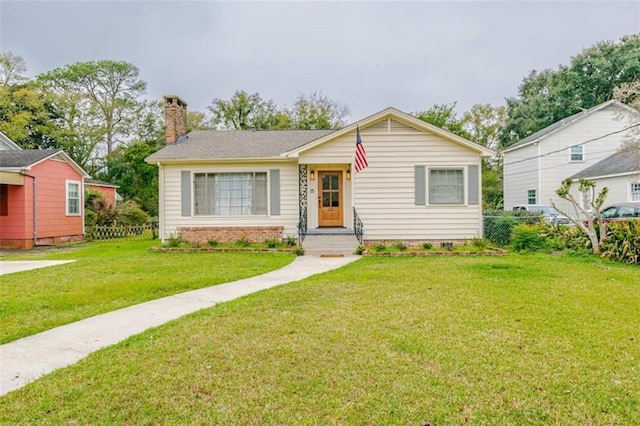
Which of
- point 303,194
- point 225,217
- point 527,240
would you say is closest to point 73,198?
point 225,217

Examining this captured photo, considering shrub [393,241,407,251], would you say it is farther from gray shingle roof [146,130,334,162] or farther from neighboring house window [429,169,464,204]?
gray shingle roof [146,130,334,162]

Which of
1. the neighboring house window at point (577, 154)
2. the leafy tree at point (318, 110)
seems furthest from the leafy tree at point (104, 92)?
the neighboring house window at point (577, 154)

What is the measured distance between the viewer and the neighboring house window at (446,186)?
490 inches

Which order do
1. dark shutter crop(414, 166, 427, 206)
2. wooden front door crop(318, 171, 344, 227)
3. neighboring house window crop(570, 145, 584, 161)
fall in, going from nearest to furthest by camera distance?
dark shutter crop(414, 166, 427, 206) < wooden front door crop(318, 171, 344, 227) < neighboring house window crop(570, 145, 584, 161)

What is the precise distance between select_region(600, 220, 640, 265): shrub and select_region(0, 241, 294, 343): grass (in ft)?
28.1

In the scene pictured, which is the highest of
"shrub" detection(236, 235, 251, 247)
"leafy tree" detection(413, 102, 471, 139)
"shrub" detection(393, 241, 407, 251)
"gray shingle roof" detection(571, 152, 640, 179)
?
"leafy tree" detection(413, 102, 471, 139)

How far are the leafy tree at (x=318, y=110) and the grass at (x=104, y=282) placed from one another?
22531 millimetres

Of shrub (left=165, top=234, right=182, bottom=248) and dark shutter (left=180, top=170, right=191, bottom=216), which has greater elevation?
dark shutter (left=180, top=170, right=191, bottom=216)

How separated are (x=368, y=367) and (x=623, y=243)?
9.66 meters

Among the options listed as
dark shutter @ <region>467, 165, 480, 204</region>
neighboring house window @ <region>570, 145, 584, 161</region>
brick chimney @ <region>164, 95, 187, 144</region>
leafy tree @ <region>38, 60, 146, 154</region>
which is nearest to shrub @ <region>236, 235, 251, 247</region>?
brick chimney @ <region>164, 95, 187, 144</region>

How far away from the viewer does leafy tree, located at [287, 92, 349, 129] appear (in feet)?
104

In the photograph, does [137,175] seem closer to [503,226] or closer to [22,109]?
[22,109]

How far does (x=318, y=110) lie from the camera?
105ft

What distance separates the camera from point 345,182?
13.5m
